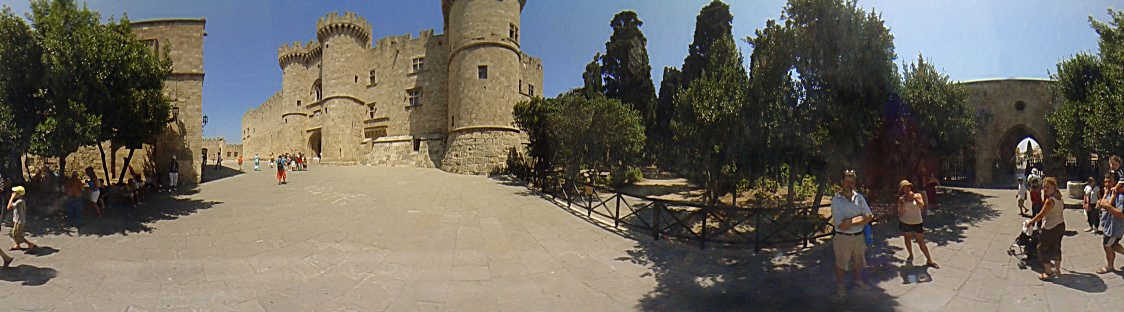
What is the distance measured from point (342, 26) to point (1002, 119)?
131 feet

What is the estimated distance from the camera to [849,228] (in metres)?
4.97

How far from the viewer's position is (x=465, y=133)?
24312 millimetres

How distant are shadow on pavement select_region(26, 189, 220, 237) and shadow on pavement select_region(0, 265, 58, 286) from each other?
2.08 meters

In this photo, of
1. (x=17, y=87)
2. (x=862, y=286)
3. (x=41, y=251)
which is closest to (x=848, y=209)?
(x=862, y=286)

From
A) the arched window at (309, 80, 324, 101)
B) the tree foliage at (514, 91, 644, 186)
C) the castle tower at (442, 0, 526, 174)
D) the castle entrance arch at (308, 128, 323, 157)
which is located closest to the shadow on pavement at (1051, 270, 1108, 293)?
the tree foliage at (514, 91, 644, 186)

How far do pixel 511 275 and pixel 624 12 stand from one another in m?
20.9

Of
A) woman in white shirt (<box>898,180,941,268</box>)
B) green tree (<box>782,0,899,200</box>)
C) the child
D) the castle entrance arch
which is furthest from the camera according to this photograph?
the castle entrance arch

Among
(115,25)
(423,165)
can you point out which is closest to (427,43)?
(423,165)

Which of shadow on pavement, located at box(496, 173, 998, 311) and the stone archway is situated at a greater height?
the stone archway

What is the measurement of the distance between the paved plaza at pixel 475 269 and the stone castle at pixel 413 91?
15319mm

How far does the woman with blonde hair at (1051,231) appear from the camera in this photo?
515cm

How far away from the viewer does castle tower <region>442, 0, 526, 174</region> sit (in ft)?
78.5

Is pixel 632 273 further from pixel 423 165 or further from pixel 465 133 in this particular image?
pixel 423 165

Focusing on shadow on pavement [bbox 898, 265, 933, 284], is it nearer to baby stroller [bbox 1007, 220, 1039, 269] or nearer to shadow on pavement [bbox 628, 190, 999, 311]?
shadow on pavement [bbox 628, 190, 999, 311]
